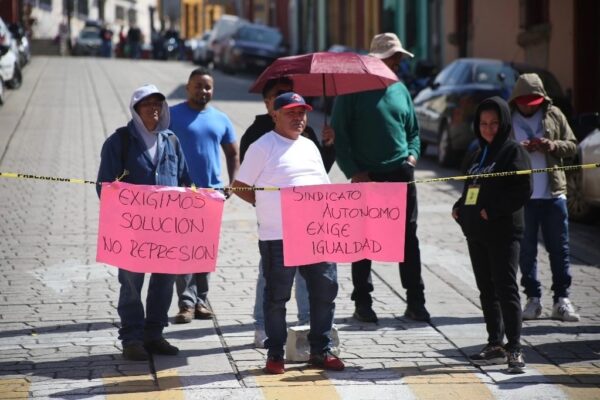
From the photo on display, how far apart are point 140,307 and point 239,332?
0.98m

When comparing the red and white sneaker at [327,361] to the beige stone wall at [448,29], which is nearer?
the red and white sneaker at [327,361]

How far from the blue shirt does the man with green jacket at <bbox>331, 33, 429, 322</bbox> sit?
0.85 m

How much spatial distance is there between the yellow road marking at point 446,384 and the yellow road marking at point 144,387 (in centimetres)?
131

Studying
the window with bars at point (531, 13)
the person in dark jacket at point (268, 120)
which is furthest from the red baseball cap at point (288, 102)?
the window with bars at point (531, 13)

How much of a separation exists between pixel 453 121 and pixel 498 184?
11270 mm

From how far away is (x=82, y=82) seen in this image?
37969 mm

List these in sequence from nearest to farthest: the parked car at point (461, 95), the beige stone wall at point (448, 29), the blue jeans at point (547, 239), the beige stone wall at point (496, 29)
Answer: the blue jeans at point (547, 239)
the parked car at point (461, 95)
the beige stone wall at point (496, 29)
the beige stone wall at point (448, 29)

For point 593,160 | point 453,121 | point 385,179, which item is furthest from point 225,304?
point 453,121

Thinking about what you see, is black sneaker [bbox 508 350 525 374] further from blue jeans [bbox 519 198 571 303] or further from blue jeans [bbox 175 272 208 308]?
blue jeans [bbox 175 272 208 308]

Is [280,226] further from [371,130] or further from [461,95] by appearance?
[461,95]

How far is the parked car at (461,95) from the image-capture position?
18.9 metres

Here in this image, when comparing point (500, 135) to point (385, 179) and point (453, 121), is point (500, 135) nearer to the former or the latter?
point (385, 179)

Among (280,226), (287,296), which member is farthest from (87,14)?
(287,296)

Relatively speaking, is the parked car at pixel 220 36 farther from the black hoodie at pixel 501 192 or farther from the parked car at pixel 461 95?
the black hoodie at pixel 501 192
